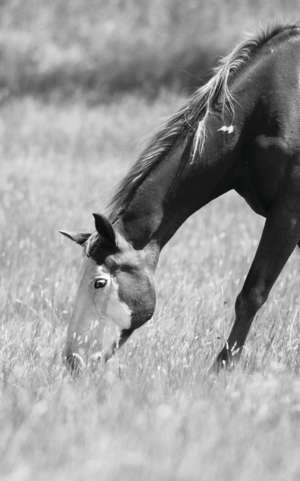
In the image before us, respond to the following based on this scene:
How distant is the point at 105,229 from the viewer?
481 cm

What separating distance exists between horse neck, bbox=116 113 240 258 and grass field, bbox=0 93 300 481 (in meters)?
0.33

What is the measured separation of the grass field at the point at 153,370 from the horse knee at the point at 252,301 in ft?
0.74

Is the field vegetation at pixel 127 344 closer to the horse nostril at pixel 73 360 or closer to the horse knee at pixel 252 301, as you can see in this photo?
the horse nostril at pixel 73 360

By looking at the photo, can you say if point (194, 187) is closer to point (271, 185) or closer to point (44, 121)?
point (271, 185)

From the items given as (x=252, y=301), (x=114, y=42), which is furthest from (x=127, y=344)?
(x=114, y=42)

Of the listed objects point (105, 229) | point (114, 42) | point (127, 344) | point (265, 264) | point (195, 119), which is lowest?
point (127, 344)

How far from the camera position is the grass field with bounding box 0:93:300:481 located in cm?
339

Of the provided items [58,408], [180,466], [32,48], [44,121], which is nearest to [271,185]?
[58,408]

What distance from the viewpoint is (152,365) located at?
479 cm

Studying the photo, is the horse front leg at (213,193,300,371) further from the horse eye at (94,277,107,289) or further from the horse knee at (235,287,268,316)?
the horse eye at (94,277,107,289)

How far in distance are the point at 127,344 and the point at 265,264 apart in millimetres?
990

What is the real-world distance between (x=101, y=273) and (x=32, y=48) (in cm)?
1302

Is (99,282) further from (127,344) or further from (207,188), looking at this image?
(207,188)

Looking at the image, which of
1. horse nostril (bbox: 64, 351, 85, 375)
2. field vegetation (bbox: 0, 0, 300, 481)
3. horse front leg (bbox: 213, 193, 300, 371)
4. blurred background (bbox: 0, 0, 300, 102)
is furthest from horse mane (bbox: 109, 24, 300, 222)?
blurred background (bbox: 0, 0, 300, 102)
